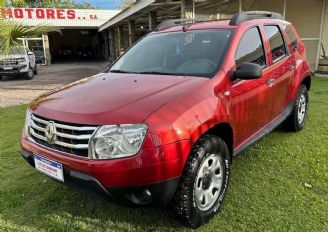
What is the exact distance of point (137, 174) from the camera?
2295 mm

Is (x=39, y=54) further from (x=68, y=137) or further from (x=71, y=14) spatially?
(x=68, y=137)

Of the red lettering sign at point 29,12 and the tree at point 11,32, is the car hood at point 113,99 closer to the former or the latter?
the tree at point 11,32

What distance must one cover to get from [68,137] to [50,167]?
1.26ft

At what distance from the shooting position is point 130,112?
241 centimetres

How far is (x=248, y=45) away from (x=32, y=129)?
246cm

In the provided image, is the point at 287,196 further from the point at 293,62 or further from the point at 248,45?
the point at 293,62

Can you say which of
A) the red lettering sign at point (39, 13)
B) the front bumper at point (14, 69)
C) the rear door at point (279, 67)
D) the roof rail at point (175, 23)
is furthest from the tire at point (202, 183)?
the red lettering sign at point (39, 13)

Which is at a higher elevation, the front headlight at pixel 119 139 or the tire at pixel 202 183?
the front headlight at pixel 119 139

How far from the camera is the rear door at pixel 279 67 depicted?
400 cm

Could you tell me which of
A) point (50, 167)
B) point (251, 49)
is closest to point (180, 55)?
point (251, 49)

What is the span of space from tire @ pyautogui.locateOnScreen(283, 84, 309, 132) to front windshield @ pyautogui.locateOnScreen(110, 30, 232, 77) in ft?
6.89

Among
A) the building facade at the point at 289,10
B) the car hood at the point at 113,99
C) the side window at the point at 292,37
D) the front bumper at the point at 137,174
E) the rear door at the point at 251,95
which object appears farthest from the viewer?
the building facade at the point at 289,10

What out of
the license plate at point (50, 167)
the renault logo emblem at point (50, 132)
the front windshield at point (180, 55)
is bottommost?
the license plate at point (50, 167)

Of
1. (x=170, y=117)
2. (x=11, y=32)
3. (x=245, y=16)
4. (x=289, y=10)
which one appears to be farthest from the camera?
(x=289, y=10)
